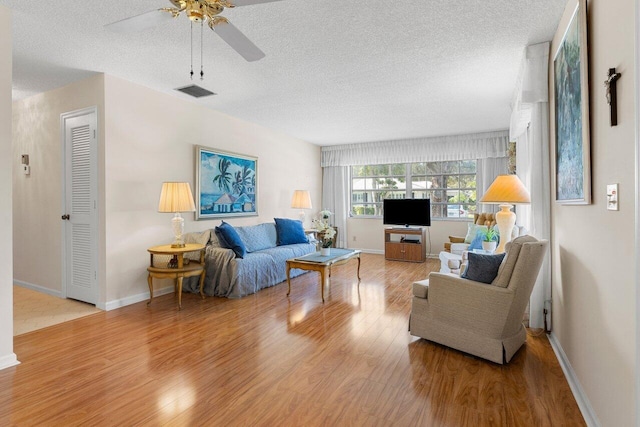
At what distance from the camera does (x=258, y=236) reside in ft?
17.0

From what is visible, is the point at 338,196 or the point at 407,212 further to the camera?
the point at 338,196

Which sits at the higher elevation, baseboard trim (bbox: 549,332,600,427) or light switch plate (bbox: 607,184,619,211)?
light switch plate (bbox: 607,184,619,211)

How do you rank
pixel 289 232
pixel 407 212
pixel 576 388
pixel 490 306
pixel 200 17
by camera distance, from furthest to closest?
pixel 407 212 < pixel 289 232 < pixel 490 306 < pixel 576 388 < pixel 200 17

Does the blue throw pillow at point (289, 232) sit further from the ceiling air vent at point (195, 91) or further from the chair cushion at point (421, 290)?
the chair cushion at point (421, 290)

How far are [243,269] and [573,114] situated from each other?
138 inches

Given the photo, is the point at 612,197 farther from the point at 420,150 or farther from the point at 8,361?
the point at 420,150

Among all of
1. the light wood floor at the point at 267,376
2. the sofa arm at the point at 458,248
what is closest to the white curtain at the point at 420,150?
the sofa arm at the point at 458,248

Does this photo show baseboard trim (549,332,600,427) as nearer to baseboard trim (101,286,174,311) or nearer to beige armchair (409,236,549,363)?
beige armchair (409,236,549,363)

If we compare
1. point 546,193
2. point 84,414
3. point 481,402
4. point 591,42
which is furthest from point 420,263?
point 84,414

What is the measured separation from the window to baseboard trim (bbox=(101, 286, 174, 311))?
478cm

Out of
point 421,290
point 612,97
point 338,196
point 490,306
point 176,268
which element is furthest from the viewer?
point 338,196

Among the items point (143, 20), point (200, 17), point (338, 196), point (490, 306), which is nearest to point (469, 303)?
point (490, 306)

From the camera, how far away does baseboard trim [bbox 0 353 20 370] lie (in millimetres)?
2403

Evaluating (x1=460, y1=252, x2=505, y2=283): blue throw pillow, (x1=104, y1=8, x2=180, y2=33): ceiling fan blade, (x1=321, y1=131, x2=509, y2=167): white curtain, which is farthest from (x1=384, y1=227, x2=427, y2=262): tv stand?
(x1=104, y1=8, x2=180, y2=33): ceiling fan blade
